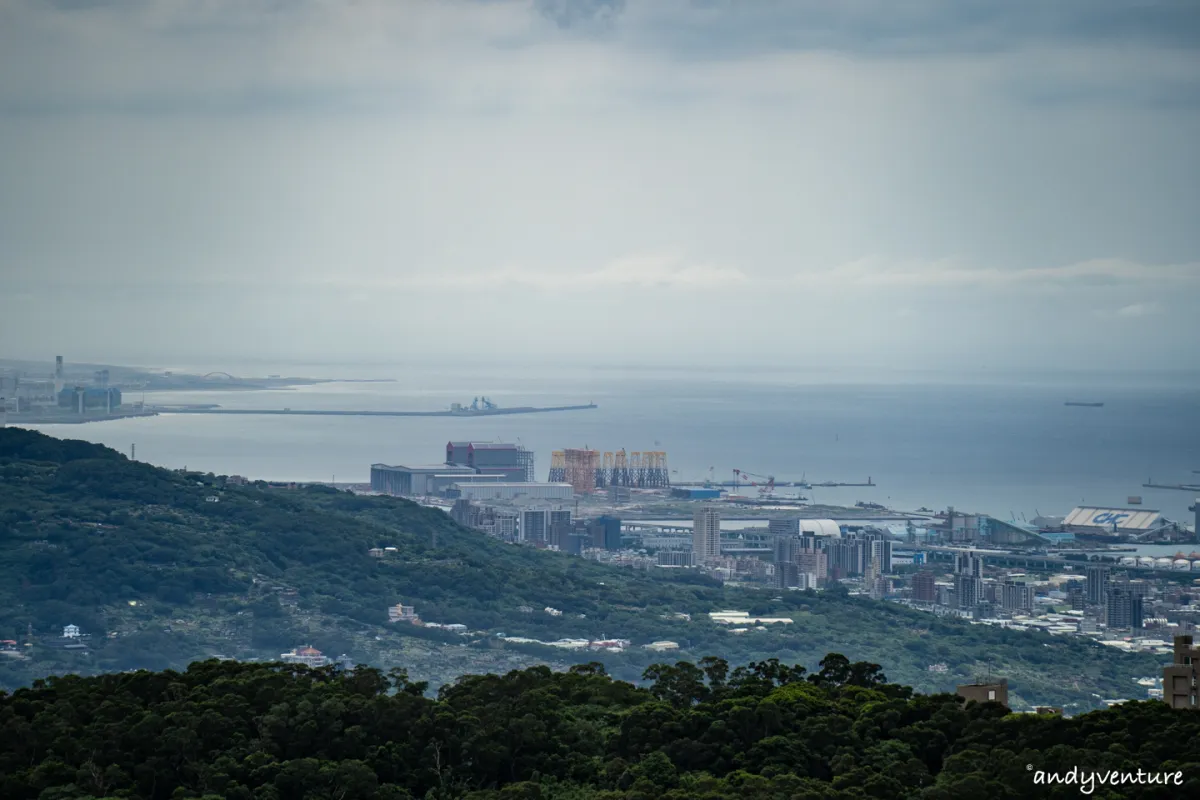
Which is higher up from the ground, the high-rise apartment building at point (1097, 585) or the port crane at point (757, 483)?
the port crane at point (757, 483)

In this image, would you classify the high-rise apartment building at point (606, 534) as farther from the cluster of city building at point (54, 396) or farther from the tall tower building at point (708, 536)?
the cluster of city building at point (54, 396)

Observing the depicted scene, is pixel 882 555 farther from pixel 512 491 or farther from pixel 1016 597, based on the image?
pixel 512 491

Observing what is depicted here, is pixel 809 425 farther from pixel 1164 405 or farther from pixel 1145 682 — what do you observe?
pixel 1145 682

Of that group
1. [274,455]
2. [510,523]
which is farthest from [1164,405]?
[510,523]

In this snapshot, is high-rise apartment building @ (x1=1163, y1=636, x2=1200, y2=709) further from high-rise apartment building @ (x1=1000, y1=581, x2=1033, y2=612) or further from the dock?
the dock

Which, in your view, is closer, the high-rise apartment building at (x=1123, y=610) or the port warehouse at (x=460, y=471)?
the high-rise apartment building at (x=1123, y=610)

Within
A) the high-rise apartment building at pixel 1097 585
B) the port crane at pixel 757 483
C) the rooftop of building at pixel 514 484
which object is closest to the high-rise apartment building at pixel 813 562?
the high-rise apartment building at pixel 1097 585
